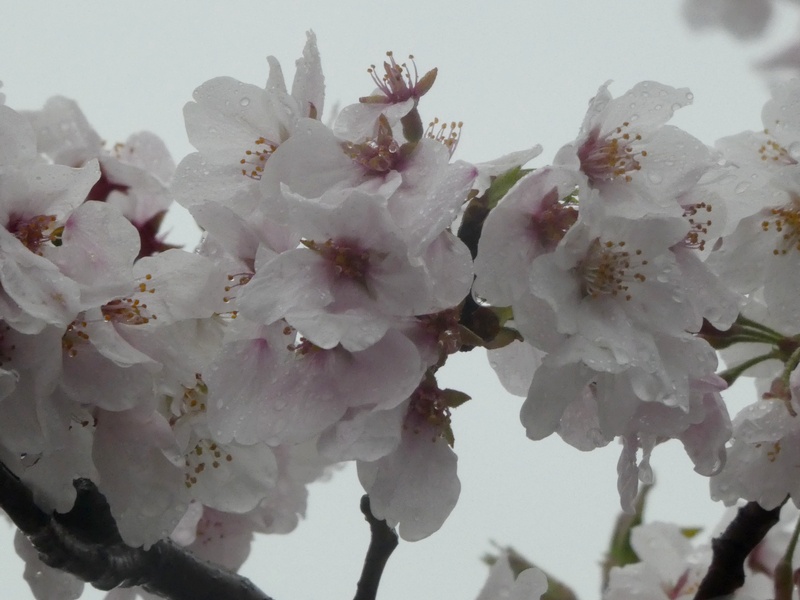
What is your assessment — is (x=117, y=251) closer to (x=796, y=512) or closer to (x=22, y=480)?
(x=22, y=480)

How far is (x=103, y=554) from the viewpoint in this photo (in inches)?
35.8

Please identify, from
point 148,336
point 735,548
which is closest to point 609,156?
point 148,336

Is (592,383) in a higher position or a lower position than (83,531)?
higher

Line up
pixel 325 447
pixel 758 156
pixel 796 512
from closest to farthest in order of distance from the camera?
pixel 325 447, pixel 758 156, pixel 796 512

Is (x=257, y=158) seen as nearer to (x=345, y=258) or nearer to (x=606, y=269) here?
(x=345, y=258)

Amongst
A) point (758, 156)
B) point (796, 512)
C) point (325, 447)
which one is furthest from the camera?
point (796, 512)

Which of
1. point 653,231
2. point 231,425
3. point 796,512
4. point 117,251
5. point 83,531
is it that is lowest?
point 796,512

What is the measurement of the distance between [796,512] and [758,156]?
72cm

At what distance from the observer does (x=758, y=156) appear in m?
1.00

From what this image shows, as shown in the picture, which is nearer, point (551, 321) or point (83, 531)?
point (551, 321)

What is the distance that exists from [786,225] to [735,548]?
40 cm

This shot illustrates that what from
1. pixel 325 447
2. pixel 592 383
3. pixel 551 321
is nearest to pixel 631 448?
pixel 592 383

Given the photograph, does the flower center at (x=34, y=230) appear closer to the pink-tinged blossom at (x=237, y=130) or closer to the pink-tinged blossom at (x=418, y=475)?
the pink-tinged blossom at (x=237, y=130)

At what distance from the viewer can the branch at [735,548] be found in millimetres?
1147
